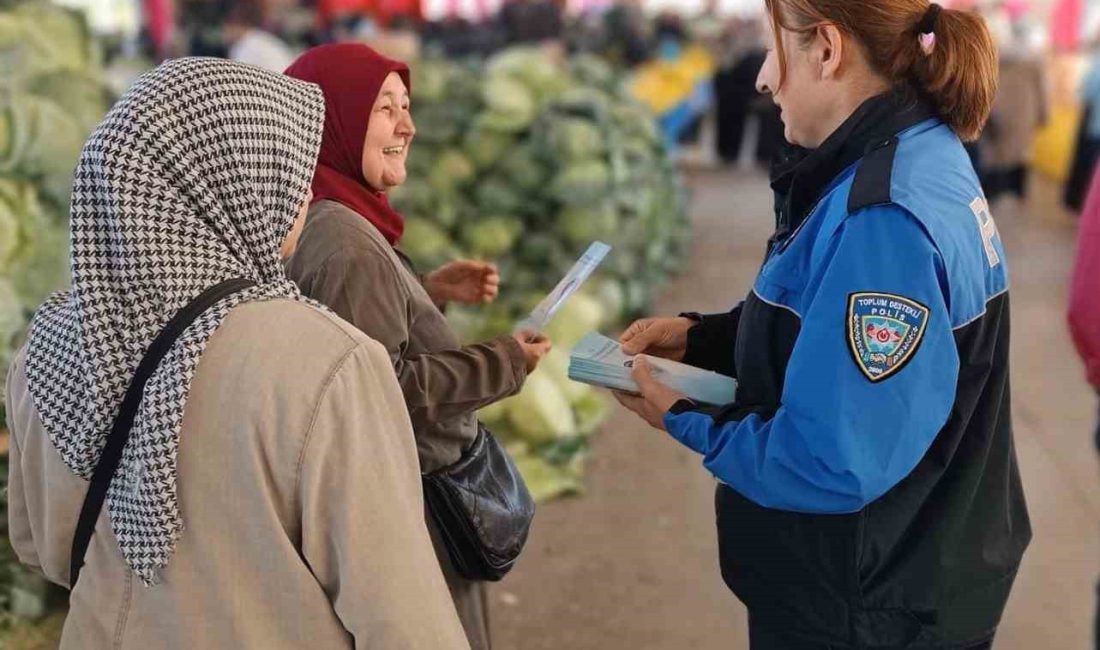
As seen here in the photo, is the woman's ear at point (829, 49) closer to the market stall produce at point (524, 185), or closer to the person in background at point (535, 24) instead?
the market stall produce at point (524, 185)

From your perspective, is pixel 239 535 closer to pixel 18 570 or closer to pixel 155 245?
pixel 155 245

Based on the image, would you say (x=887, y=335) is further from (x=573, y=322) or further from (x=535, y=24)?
(x=535, y=24)

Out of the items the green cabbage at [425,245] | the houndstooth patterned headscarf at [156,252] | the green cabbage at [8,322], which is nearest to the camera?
the houndstooth patterned headscarf at [156,252]

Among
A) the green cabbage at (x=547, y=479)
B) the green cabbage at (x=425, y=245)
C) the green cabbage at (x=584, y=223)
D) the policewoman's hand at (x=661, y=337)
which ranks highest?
the policewoman's hand at (x=661, y=337)

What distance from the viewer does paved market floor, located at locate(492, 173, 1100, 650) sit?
3.46 m

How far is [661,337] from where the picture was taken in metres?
2.12

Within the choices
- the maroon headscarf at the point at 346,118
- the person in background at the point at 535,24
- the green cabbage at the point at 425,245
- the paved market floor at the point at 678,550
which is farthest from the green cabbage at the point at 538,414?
the person in background at the point at 535,24

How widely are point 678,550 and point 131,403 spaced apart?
9.45ft

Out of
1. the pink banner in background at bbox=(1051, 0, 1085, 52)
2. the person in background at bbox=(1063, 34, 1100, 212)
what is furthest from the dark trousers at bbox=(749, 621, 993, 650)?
the pink banner in background at bbox=(1051, 0, 1085, 52)

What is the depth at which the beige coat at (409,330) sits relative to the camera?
73.7 inches

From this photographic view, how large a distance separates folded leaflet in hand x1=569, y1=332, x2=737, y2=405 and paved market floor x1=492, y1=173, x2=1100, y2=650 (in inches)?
67.7

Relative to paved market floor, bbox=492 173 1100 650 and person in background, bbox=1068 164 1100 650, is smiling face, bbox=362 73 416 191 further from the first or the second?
paved market floor, bbox=492 173 1100 650

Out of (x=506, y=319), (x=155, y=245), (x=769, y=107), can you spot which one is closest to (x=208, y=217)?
(x=155, y=245)

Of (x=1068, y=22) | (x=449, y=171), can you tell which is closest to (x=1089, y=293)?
(x=449, y=171)
